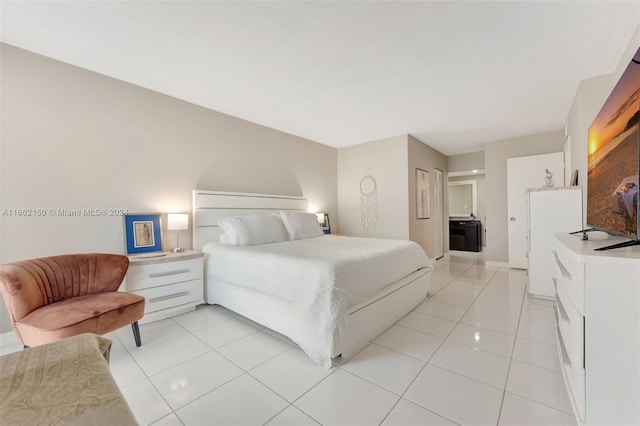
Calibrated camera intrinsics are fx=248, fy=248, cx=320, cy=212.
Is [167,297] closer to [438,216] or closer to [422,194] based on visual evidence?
[422,194]

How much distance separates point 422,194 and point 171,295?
14.8ft

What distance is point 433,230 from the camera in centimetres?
549

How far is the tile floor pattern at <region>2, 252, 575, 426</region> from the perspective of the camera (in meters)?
1.39

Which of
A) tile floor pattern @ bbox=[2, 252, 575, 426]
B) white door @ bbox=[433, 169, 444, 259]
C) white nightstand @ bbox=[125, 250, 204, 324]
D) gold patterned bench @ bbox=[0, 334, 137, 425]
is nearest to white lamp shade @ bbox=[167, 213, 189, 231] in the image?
white nightstand @ bbox=[125, 250, 204, 324]

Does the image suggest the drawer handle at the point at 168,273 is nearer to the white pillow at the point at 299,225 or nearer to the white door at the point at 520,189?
the white pillow at the point at 299,225

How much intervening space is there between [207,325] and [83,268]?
116 centimetres

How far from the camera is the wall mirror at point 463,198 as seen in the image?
7.22 meters

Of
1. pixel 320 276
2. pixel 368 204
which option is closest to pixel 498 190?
pixel 368 204

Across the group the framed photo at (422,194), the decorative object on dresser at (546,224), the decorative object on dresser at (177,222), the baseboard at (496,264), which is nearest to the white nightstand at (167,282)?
the decorative object on dresser at (177,222)

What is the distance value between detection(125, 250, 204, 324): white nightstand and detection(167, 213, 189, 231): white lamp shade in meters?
0.31

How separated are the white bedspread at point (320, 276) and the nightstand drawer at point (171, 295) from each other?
261mm

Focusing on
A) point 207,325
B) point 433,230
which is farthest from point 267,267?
point 433,230

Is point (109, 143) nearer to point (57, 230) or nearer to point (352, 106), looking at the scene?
point (57, 230)

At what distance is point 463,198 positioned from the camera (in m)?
7.54
